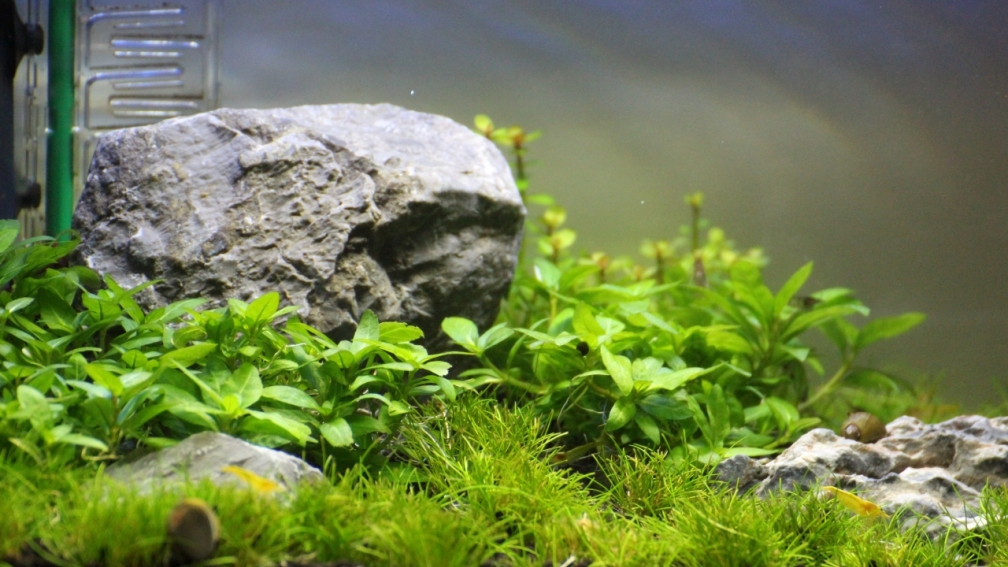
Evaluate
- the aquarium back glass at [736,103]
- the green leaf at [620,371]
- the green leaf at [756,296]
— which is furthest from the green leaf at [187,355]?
the green leaf at [756,296]

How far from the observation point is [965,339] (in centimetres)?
311

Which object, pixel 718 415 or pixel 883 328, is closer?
pixel 718 415

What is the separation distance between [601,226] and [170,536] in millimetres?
2997

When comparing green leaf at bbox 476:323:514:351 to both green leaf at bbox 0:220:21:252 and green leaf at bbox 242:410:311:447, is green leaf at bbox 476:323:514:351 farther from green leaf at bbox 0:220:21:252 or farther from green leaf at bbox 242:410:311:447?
green leaf at bbox 0:220:21:252

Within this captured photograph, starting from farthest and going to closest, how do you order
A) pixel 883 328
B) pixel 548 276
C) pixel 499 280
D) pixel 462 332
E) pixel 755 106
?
pixel 755 106
pixel 883 328
pixel 548 276
pixel 499 280
pixel 462 332

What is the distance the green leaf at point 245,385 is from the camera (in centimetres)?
139

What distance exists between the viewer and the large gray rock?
2.00 metres

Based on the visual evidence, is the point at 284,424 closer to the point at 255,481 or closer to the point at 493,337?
the point at 255,481

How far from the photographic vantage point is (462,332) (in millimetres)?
2004

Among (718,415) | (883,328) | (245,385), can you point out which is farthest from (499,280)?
(883,328)

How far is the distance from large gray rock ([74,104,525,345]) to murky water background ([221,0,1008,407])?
762mm

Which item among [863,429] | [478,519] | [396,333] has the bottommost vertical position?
[863,429]

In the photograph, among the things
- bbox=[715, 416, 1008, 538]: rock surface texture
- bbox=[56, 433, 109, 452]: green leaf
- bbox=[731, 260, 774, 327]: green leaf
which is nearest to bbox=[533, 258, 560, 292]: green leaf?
bbox=[731, 260, 774, 327]: green leaf

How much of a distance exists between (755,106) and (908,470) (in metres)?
2.02
